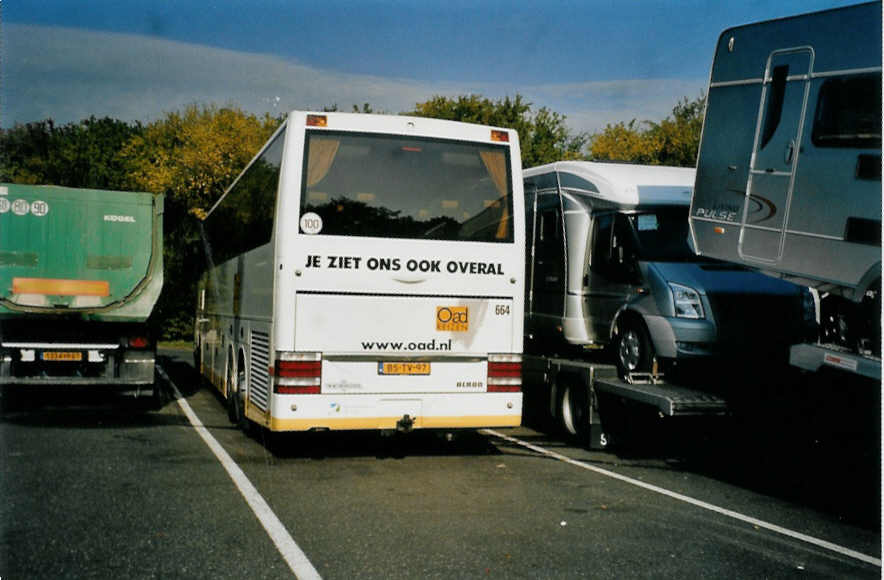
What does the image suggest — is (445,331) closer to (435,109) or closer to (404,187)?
(404,187)

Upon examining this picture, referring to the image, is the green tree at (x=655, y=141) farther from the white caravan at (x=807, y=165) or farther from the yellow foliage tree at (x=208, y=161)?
the white caravan at (x=807, y=165)

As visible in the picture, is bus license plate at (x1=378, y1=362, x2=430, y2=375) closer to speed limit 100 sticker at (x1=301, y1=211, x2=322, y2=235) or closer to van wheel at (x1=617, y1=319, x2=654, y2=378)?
speed limit 100 sticker at (x1=301, y1=211, x2=322, y2=235)

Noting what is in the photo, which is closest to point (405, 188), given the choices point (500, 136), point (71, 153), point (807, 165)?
point (500, 136)

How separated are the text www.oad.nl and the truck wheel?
206 centimetres

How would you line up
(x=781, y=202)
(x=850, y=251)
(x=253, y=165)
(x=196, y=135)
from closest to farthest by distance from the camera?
(x=850, y=251), (x=781, y=202), (x=253, y=165), (x=196, y=135)

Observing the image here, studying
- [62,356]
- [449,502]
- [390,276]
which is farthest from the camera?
[62,356]

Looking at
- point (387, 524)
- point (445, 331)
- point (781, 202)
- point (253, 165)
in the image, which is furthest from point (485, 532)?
point (253, 165)

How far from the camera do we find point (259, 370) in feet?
33.0

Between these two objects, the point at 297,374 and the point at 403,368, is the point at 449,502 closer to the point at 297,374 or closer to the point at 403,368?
the point at 403,368

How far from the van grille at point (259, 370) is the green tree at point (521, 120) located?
35346 millimetres

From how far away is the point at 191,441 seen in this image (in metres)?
10.6

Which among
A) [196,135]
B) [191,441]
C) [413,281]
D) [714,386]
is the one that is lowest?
[191,441]

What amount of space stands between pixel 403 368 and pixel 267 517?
Result: 9.14 ft

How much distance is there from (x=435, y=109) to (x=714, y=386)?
4035 centimetres
